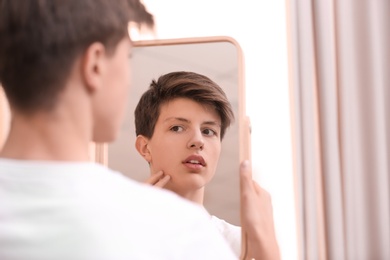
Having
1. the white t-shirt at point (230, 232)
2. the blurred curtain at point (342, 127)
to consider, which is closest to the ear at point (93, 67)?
the white t-shirt at point (230, 232)

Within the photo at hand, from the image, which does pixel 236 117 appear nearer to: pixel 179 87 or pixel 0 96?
pixel 179 87

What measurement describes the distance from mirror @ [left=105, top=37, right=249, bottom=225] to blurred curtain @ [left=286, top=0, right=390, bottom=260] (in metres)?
0.21

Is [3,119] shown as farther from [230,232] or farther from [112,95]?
[112,95]

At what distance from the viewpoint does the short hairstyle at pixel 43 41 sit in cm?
50

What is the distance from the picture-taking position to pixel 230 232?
1.12 meters

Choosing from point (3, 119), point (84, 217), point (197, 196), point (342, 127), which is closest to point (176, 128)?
point (197, 196)

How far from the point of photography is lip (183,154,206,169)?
1087 millimetres

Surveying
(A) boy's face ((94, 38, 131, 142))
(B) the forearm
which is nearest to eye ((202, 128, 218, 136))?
(B) the forearm

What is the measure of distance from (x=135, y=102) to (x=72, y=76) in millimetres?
676

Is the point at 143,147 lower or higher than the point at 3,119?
lower

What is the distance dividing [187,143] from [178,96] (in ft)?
0.31

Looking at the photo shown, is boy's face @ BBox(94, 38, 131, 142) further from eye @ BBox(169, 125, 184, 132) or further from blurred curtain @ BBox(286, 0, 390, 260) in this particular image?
blurred curtain @ BBox(286, 0, 390, 260)

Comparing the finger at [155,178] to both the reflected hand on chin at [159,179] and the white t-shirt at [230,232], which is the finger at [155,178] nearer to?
the reflected hand on chin at [159,179]

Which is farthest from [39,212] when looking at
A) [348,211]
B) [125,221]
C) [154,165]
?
[348,211]
